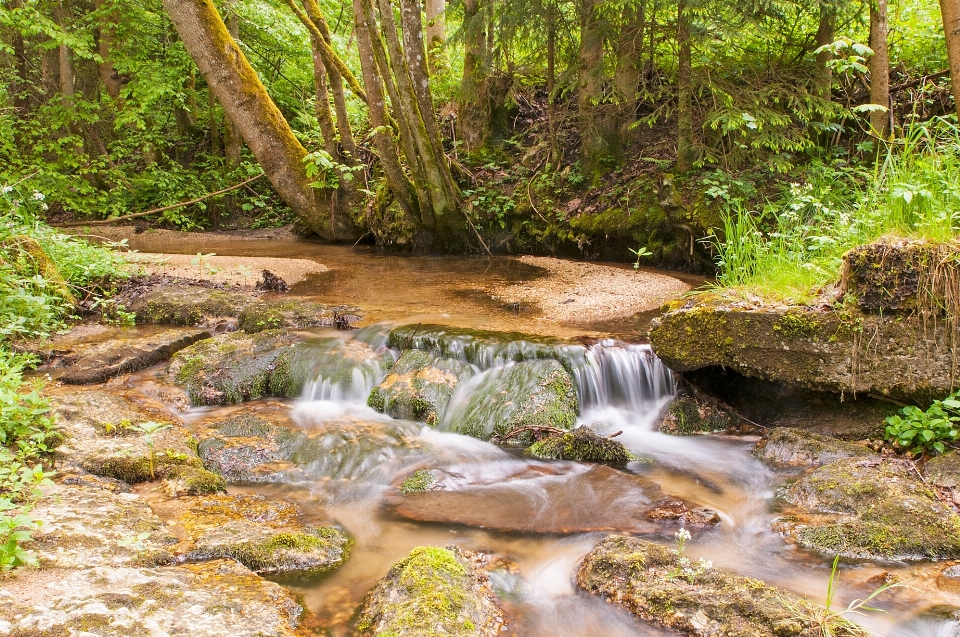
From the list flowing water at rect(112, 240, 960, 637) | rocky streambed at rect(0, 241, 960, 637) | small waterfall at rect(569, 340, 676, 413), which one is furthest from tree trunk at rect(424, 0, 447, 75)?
small waterfall at rect(569, 340, 676, 413)

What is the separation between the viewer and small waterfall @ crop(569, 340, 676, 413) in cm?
540

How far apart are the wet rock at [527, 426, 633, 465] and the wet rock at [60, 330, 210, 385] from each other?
385cm

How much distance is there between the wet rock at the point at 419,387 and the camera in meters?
5.38

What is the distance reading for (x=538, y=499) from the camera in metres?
4.13

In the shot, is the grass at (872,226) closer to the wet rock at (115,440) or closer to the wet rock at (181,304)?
the wet rock at (115,440)

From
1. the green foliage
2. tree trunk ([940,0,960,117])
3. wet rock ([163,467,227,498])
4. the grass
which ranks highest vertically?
tree trunk ([940,0,960,117])

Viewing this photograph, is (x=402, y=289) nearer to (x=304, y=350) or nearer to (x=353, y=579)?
(x=304, y=350)

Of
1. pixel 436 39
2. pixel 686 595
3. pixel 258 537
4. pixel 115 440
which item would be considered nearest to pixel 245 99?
pixel 436 39

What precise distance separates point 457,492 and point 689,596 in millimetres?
1879

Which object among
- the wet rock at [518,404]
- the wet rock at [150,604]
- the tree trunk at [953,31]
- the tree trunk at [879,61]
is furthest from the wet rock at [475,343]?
the tree trunk at [879,61]

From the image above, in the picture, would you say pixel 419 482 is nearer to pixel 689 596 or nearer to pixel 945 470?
pixel 689 596

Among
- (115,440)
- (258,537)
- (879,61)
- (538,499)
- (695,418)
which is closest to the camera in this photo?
(258,537)

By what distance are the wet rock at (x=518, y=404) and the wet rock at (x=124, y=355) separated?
9.93 ft

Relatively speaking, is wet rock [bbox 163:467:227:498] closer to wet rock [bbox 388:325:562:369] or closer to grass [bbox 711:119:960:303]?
wet rock [bbox 388:325:562:369]
